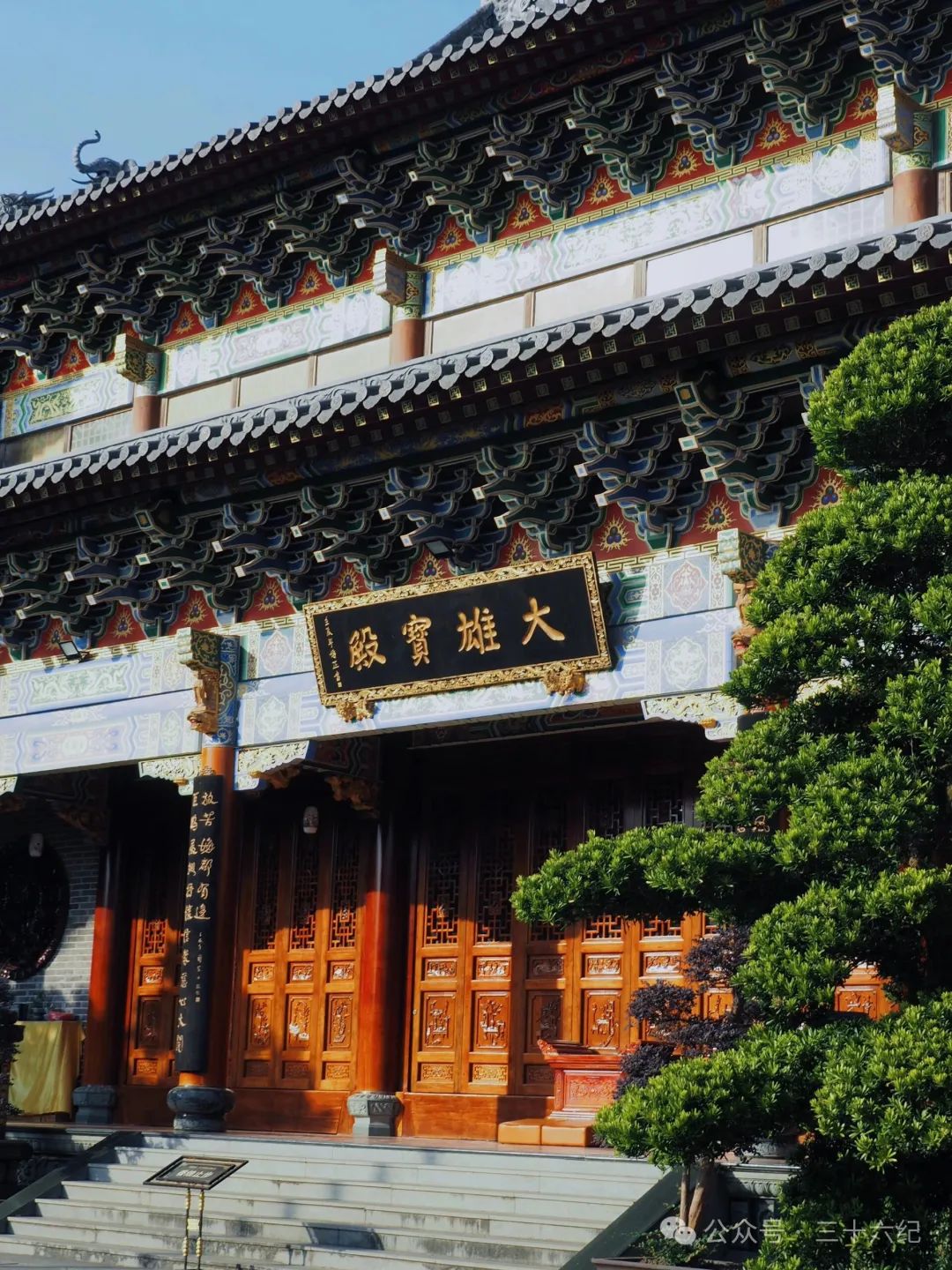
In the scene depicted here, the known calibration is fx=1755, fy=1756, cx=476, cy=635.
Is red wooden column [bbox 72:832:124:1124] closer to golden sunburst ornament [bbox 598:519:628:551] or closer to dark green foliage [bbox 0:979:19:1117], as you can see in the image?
dark green foliage [bbox 0:979:19:1117]

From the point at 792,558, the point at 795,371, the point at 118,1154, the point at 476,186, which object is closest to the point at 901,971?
the point at 792,558

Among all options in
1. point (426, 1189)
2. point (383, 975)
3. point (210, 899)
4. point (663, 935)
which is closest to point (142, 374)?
point (210, 899)

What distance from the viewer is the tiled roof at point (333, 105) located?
11.5 m

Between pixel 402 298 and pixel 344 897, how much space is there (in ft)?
14.9

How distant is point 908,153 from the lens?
1062cm

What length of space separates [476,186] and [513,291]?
84 centimetres

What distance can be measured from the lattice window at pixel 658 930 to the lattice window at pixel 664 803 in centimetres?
68

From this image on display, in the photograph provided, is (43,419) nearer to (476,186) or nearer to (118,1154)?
(476,186)

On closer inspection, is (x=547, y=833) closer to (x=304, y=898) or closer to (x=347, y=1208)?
(x=304, y=898)

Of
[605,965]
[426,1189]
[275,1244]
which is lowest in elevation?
[275,1244]

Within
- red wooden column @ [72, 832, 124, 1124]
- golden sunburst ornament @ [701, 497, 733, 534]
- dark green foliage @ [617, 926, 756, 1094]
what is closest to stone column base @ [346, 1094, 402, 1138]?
red wooden column @ [72, 832, 124, 1124]

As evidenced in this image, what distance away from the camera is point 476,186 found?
12609mm

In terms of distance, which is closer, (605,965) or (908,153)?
(908,153)

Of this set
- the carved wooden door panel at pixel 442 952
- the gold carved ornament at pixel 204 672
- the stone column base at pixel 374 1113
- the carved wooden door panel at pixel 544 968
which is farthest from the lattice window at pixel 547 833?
the gold carved ornament at pixel 204 672
